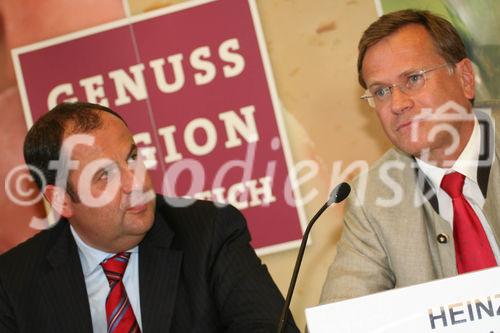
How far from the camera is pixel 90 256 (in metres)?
2.85

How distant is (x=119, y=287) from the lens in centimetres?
272

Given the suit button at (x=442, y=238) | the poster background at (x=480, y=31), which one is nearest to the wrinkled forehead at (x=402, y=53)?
the suit button at (x=442, y=238)

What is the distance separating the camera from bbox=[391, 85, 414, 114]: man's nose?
2.56m

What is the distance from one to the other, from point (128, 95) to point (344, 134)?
1.16 meters

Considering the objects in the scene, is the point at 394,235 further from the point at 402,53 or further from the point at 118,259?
the point at 118,259

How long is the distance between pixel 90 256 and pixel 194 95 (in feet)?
4.22

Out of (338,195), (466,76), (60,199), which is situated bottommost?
(338,195)

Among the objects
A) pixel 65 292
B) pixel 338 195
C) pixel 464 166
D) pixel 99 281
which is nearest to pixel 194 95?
pixel 99 281

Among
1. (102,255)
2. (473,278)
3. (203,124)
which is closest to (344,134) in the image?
(203,124)

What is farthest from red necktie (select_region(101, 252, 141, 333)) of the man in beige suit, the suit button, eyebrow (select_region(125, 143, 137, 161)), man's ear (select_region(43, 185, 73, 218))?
the suit button

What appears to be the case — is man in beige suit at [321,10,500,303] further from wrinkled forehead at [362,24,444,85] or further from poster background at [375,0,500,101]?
poster background at [375,0,500,101]

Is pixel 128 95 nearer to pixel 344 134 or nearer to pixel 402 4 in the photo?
pixel 344 134

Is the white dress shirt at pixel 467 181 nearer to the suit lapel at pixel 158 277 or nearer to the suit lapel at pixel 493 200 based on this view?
the suit lapel at pixel 493 200

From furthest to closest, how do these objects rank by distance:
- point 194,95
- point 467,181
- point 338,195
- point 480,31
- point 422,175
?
point 194,95 < point 480,31 < point 422,175 < point 467,181 < point 338,195
